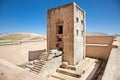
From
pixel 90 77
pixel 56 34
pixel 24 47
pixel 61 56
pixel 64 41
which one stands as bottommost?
pixel 90 77

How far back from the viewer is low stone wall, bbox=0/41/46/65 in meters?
7.71

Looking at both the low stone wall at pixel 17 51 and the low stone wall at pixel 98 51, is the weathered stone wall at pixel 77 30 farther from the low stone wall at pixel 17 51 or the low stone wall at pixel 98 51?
the low stone wall at pixel 17 51

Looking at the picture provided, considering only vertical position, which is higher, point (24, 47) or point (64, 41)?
point (64, 41)

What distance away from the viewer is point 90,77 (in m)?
5.77

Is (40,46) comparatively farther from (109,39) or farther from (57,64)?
(109,39)

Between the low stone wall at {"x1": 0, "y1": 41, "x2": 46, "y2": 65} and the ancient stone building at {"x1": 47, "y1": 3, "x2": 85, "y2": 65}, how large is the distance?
3.35m

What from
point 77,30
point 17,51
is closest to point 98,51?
point 77,30

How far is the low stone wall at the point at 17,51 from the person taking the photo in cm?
771

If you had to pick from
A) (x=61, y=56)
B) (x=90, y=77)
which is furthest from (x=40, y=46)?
(x=90, y=77)

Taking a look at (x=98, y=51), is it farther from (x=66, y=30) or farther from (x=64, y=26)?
(x=64, y=26)

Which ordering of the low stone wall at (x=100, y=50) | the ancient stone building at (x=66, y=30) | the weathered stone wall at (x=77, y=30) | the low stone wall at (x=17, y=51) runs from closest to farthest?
the ancient stone building at (x=66, y=30) → the weathered stone wall at (x=77, y=30) → the low stone wall at (x=17, y=51) → the low stone wall at (x=100, y=50)

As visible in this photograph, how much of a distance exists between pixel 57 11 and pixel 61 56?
191 inches

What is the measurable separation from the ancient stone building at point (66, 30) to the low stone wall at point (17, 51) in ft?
11.0

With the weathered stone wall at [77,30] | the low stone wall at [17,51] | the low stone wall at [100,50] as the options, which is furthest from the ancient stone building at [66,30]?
the low stone wall at [100,50]
